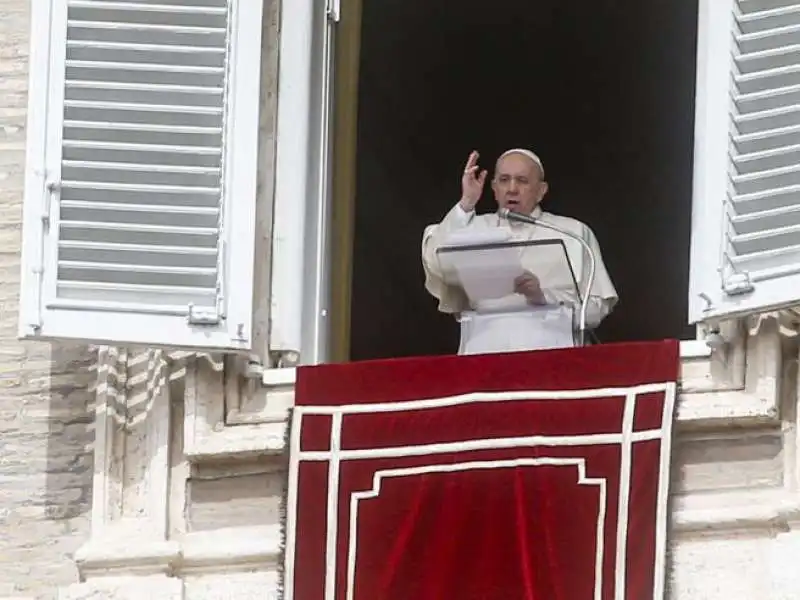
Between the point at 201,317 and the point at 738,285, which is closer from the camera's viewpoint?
the point at 738,285

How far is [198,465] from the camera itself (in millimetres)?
7777

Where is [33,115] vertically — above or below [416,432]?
above

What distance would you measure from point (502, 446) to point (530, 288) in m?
0.65

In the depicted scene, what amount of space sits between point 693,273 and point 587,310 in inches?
23.9

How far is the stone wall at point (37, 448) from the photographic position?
311 inches

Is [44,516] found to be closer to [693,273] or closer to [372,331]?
[693,273]

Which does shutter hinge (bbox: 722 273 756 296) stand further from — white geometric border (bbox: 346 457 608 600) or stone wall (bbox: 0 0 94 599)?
stone wall (bbox: 0 0 94 599)

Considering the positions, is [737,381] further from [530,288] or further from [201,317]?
[201,317]

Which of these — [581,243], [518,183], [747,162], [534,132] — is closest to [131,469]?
[581,243]

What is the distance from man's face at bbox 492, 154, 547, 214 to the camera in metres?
8.59

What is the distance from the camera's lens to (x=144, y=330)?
7.64m

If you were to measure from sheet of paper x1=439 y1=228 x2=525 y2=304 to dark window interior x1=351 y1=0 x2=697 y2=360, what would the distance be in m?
1.69

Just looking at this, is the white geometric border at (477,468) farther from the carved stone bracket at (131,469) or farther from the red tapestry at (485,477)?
the carved stone bracket at (131,469)

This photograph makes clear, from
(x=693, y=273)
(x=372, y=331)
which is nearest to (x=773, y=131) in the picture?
(x=693, y=273)
